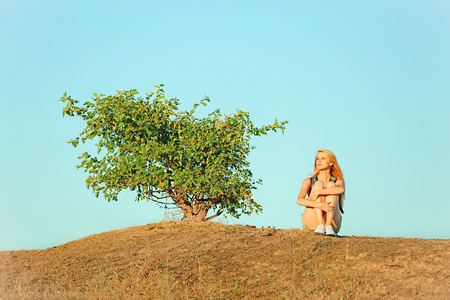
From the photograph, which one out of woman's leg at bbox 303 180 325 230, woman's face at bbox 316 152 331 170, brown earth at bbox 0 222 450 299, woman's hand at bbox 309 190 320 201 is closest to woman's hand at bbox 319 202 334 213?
woman's leg at bbox 303 180 325 230

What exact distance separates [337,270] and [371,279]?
0.64 m

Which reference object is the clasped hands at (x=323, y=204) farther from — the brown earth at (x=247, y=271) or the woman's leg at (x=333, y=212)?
the brown earth at (x=247, y=271)

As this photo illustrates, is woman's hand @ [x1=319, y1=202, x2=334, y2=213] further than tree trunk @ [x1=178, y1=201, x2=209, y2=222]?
No

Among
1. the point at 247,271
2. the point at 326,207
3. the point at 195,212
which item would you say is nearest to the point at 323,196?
the point at 326,207

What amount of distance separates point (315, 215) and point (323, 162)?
138cm

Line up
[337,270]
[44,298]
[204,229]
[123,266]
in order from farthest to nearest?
1. [204,229]
2. [123,266]
3. [44,298]
4. [337,270]

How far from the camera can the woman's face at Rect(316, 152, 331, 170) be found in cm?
1182

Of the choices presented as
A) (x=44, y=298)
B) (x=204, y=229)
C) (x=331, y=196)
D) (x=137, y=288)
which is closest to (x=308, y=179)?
(x=331, y=196)

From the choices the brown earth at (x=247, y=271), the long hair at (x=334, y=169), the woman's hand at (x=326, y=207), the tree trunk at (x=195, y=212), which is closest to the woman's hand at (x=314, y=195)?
the woman's hand at (x=326, y=207)

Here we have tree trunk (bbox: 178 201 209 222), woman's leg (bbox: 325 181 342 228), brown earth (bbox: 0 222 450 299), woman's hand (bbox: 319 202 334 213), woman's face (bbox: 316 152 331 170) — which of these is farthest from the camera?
tree trunk (bbox: 178 201 209 222)

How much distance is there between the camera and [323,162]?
11828 mm

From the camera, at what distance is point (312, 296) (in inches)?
310

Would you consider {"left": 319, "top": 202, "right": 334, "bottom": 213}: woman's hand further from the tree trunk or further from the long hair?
the tree trunk

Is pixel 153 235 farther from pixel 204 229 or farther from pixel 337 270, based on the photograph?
pixel 337 270
